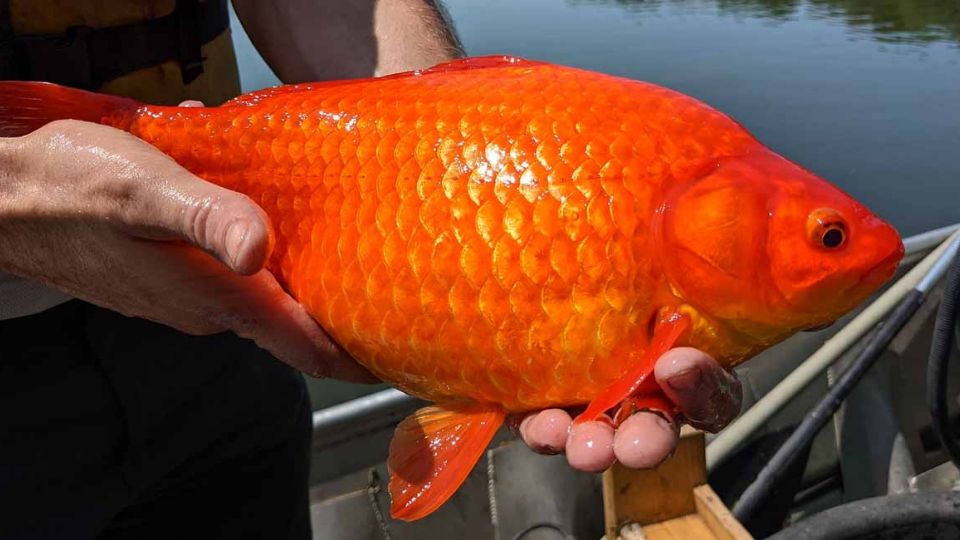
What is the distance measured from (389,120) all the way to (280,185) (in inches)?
8.1

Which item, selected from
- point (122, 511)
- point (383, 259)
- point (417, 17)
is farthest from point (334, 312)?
point (417, 17)

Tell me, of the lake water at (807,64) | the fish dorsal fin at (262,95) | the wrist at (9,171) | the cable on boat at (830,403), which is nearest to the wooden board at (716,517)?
the cable on boat at (830,403)

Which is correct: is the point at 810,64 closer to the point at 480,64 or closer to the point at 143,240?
the point at 480,64

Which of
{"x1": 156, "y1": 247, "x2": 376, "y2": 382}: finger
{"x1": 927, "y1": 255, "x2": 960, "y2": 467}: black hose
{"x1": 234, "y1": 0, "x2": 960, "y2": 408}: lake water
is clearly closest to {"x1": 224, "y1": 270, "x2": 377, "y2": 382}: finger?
{"x1": 156, "y1": 247, "x2": 376, "y2": 382}: finger

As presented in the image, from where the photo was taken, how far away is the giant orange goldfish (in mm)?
1183

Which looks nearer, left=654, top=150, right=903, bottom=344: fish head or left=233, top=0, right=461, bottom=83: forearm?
left=654, top=150, right=903, bottom=344: fish head

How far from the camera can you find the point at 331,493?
9.94 feet

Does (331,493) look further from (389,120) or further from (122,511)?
(389,120)

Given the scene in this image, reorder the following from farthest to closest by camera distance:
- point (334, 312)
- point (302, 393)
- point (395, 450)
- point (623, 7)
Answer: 1. point (623, 7)
2. point (302, 393)
3. point (395, 450)
4. point (334, 312)

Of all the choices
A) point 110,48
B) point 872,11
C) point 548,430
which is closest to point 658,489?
point 548,430

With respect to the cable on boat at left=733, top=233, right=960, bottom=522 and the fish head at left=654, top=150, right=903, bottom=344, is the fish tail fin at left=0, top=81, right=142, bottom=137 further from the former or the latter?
the cable on boat at left=733, top=233, right=960, bottom=522

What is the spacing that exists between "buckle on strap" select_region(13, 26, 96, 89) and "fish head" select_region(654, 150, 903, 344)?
42.8 inches

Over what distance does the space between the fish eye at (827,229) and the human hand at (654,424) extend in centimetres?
22

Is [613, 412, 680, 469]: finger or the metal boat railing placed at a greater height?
[613, 412, 680, 469]: finger
